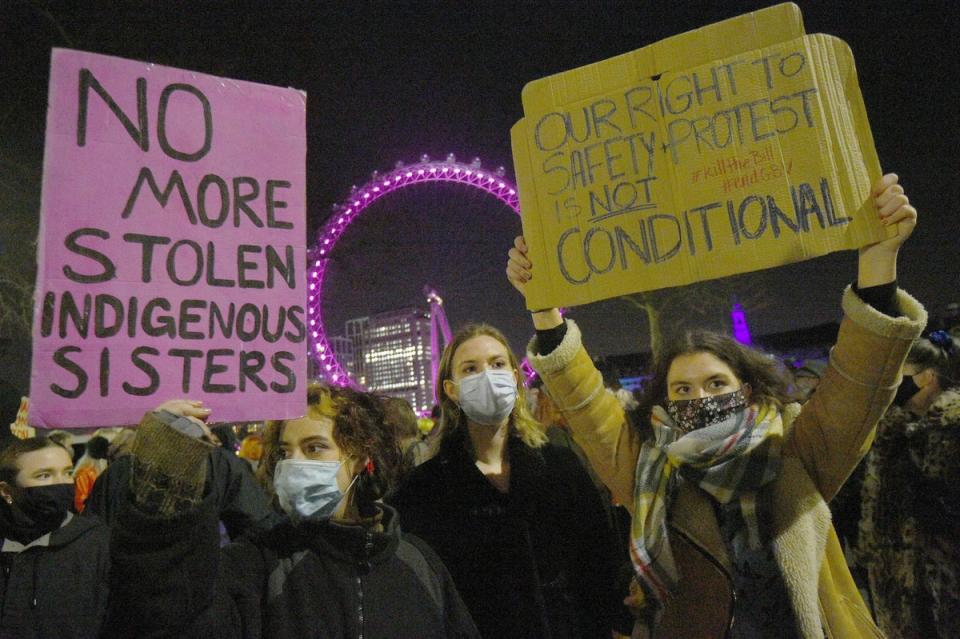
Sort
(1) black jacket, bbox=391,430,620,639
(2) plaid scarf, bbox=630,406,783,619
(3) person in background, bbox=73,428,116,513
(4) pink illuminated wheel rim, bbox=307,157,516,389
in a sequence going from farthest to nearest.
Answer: (4) pink illuminated wheel rim, bbox=307,157,516,389 < (3) person in background, bbox=73,428,116,513 < (1) black jacket, bbox=391,430,620,639 < (2) plaid scarf, bbox=630,406,783,619

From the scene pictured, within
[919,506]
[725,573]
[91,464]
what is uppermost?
[91,464]

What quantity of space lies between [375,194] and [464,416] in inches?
556

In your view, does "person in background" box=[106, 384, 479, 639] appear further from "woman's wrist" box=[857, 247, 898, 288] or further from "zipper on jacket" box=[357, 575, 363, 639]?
"woman's wrist" box=[857, 247, 898, 288]

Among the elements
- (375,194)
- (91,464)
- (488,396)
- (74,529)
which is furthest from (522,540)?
(375,194)

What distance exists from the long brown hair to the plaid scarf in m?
0.14

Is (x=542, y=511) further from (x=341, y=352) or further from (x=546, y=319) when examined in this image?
(x=341, y=352)

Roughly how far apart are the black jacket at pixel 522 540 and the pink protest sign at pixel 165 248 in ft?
2.87

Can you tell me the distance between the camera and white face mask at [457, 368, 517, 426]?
2689 mm

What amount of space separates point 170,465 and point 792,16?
84.9 inches

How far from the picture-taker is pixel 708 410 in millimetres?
2057

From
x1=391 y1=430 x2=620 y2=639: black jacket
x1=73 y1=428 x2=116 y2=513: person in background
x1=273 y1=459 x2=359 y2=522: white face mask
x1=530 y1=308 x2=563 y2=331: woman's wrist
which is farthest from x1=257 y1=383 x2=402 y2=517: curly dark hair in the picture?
x1=73 y1=428 x2=116 y2=513: person in background

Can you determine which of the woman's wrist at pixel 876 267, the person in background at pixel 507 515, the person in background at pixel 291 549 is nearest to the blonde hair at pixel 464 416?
the person in background at pixel 507 515

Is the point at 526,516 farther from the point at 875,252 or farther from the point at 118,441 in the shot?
the point at 118,441

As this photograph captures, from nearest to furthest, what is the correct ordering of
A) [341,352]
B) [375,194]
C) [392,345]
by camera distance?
[375,194], [341,352], [392,345]
